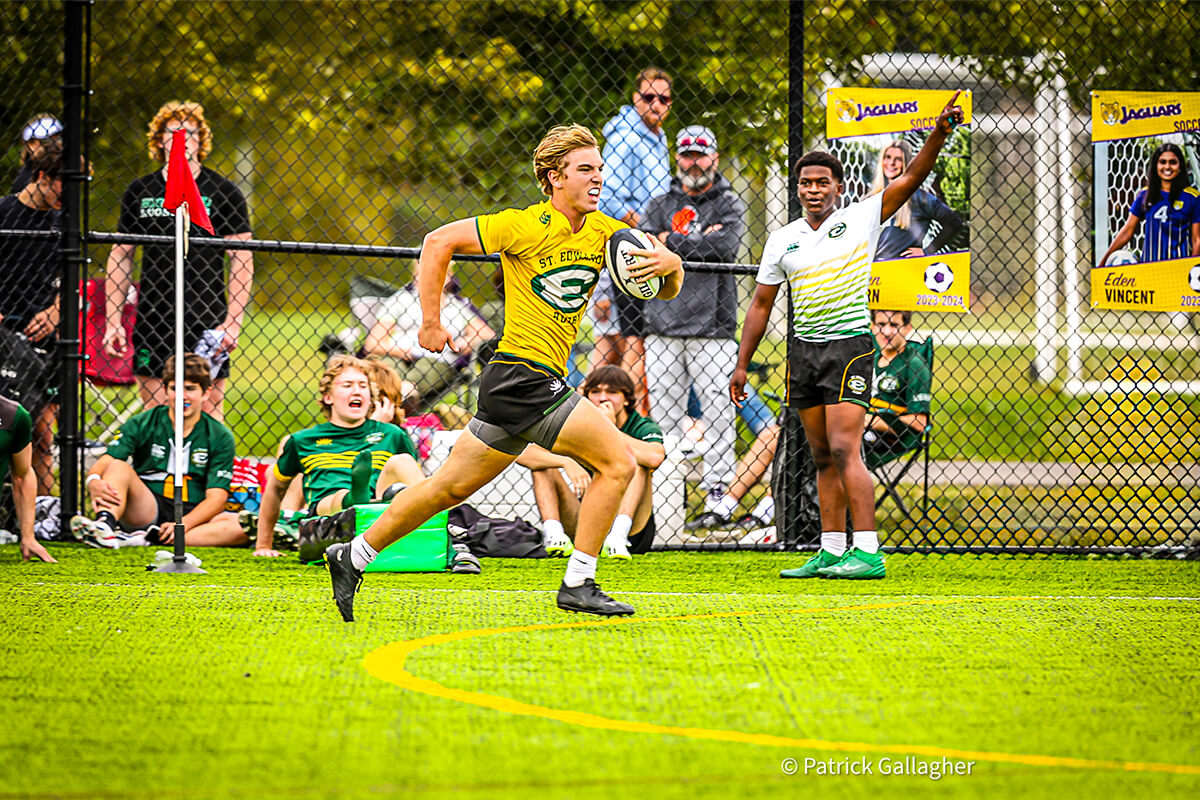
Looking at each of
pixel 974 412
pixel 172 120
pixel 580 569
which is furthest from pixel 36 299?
pixel 974 412

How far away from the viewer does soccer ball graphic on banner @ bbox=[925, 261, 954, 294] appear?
7273mm

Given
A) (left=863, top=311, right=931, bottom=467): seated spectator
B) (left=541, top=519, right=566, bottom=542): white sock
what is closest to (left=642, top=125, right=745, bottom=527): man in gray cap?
(left=863, top=311, right=931, bottom=467): seated spectator

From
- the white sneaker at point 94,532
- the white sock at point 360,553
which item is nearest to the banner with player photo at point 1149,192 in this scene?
the white sock at point 360,553

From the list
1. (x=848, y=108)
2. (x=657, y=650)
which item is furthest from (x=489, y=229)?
(x=848, y=108)

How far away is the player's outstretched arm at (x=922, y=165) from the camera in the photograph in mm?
5910

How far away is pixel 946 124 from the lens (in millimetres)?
5910

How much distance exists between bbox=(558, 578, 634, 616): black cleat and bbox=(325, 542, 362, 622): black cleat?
2.40 feet

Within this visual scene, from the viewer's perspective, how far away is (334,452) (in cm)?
681

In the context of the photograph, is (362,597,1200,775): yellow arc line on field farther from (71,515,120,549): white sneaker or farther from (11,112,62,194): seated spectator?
(11,112,62,194): seated spectator

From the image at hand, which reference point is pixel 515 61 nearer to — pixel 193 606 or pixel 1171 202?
pixel 1171 202

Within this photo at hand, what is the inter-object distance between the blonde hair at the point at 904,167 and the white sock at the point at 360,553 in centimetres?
389

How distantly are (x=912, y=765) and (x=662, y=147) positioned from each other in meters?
6.07

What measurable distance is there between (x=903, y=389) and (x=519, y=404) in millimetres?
3693

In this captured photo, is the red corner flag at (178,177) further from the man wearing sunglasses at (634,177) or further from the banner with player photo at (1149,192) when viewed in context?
the banner with player photo at (1149,192)
